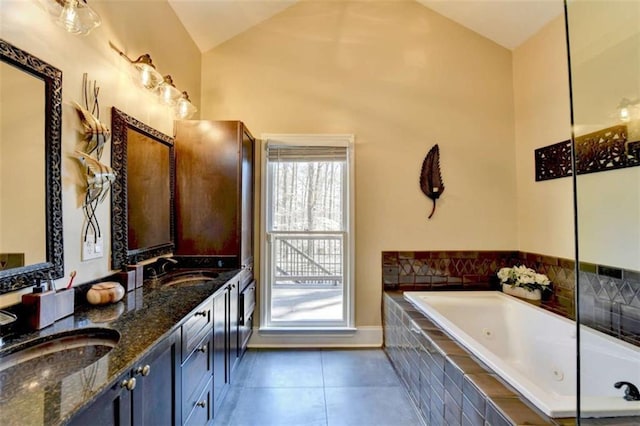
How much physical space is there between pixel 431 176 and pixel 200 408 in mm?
2669

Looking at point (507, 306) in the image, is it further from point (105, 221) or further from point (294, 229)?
point (105, 221)

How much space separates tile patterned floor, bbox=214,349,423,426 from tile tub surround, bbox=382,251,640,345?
0.86m

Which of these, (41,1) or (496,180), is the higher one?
(41,1)

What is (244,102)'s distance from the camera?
9.87 feet

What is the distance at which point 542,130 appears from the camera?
9.00ft

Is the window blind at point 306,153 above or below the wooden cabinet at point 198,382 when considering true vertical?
above

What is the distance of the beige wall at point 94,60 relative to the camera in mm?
1188

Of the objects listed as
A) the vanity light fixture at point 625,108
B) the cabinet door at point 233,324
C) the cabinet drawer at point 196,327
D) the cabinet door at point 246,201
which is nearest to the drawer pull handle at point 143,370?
the cabinet drawer at point 196,327

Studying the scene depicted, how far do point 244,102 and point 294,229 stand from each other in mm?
1384

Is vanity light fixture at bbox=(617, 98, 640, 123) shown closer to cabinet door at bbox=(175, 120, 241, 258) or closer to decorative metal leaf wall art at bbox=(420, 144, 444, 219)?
decorative metal leaf wall art at bbox=(420, 144, 444, 219)

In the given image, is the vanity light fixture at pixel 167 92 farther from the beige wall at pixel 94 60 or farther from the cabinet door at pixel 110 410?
the cabinet door at pixel 110 410

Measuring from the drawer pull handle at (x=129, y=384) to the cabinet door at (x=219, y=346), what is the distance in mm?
834

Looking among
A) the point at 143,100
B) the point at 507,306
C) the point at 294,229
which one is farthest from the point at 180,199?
the point at 507,306

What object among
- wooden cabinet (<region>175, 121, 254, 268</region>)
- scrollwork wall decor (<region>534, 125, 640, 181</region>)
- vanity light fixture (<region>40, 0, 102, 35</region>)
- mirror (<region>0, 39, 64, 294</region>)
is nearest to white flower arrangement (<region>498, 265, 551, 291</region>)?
scrollwork wall decor (<region>534, 125, 640, 181</region>)
